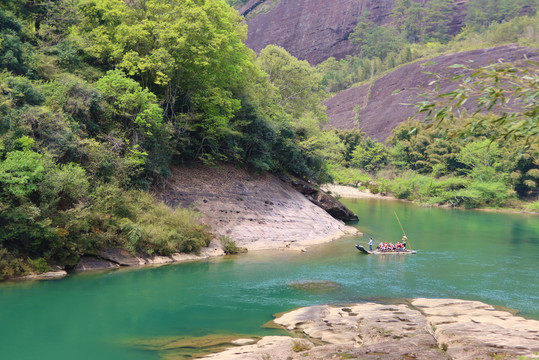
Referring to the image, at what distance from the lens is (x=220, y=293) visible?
23.2 meters

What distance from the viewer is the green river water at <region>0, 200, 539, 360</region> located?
16953 mm

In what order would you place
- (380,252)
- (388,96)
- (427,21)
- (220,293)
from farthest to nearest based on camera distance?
(427,21) < (388,96) < (380,252) < (220,293)

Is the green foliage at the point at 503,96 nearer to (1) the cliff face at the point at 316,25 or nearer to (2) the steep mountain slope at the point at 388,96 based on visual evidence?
(2) the steep mountain slope at the point at 388,96

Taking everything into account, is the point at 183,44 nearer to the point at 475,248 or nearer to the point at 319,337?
the point at 319,337

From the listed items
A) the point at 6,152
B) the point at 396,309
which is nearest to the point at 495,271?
the point at 396,309

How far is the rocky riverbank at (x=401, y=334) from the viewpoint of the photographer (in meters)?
14.0

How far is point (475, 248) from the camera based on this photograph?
1501 inches

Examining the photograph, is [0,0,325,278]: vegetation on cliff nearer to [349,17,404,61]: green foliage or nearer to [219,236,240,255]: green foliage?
[219,236,240,255]: green foliage

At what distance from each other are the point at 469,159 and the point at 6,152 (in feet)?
232

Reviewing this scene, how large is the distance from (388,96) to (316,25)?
6830 centimetres

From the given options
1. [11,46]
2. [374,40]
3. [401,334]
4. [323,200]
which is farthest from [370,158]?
[401,334]

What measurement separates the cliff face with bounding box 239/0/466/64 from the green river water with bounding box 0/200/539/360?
14127 centimetres

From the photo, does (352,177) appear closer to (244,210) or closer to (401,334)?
(244,210)

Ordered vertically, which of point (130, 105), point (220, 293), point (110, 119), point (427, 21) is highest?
point (427, 21)
